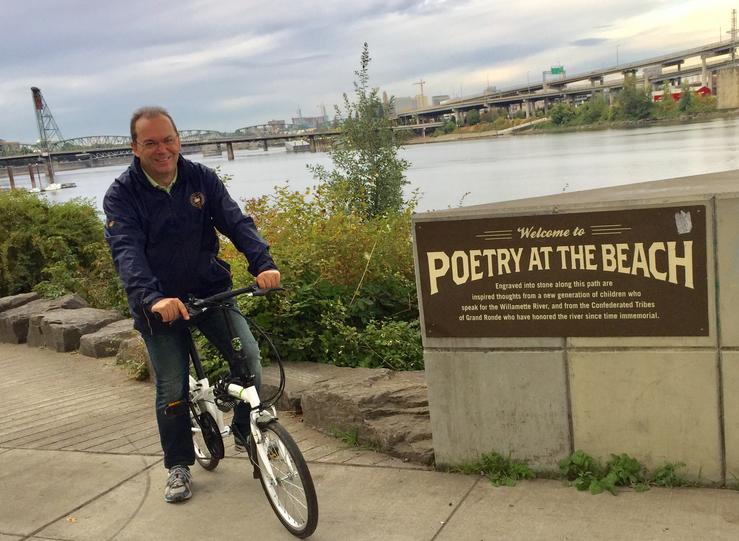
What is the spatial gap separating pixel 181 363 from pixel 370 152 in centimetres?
1190

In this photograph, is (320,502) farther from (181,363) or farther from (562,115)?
(562,115)

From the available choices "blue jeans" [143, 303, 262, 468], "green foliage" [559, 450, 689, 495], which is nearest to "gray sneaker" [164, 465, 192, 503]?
"blue jeans" [143, 303, 262, 468]

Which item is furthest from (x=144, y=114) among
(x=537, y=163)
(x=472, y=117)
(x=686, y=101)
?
(x=686, y=101)

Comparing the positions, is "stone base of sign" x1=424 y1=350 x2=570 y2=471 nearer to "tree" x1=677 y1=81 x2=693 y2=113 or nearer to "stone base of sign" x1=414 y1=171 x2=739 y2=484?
"stone base of sign" x1=414 y1=171 x2=739 y2=484

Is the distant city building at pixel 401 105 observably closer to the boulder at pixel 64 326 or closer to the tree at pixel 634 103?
the boulder at pixel 64 326

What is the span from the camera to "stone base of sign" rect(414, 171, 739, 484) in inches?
124

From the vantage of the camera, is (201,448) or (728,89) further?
(728,89)

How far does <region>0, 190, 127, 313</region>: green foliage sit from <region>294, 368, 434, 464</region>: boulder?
19.8 feet

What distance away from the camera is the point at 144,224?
335cm

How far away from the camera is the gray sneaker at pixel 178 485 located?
3.66 meters

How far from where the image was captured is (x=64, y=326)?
7.62 meters

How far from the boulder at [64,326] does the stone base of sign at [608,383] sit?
5136 mm

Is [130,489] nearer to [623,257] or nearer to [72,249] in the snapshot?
[623,257]

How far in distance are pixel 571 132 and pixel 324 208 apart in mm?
36114
